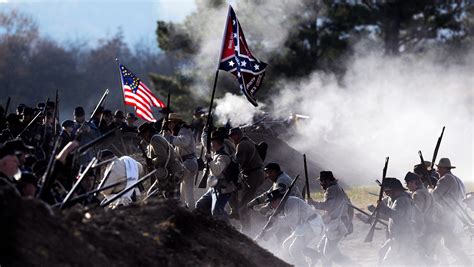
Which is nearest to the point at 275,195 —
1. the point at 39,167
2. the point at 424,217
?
the point at 424,217

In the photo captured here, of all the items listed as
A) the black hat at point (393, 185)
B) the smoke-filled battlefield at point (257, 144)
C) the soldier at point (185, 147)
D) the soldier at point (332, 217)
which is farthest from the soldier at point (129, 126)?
the black hat at point (393, 185)

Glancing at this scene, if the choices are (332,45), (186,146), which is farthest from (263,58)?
(186,146)

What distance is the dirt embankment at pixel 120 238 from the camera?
6855mm

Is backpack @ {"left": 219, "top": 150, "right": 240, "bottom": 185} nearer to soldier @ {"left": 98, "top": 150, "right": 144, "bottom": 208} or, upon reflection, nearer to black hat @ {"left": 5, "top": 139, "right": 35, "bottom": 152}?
soldier @ {"left": 98, "top": 150, "right": 144, "bottom": 208}

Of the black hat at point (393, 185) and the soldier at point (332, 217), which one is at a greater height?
the black hat at point (393, 185)

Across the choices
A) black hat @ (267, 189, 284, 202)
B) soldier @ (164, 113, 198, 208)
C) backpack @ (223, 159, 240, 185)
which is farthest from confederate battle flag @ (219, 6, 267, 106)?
black hat @ (267, 189, 284, 202)

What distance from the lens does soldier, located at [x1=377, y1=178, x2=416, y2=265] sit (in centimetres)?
1380

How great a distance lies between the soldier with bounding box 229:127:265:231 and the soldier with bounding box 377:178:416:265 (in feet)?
8.50

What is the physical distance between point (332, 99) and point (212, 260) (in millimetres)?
30335

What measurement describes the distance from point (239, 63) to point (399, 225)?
434cm

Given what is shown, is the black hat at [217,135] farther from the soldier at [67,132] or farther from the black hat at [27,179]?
the black hat at [27,179]

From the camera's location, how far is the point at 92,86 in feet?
246

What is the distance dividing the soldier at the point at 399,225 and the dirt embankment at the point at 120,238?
4180 millimetres

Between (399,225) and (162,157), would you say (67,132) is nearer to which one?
(162,157)
